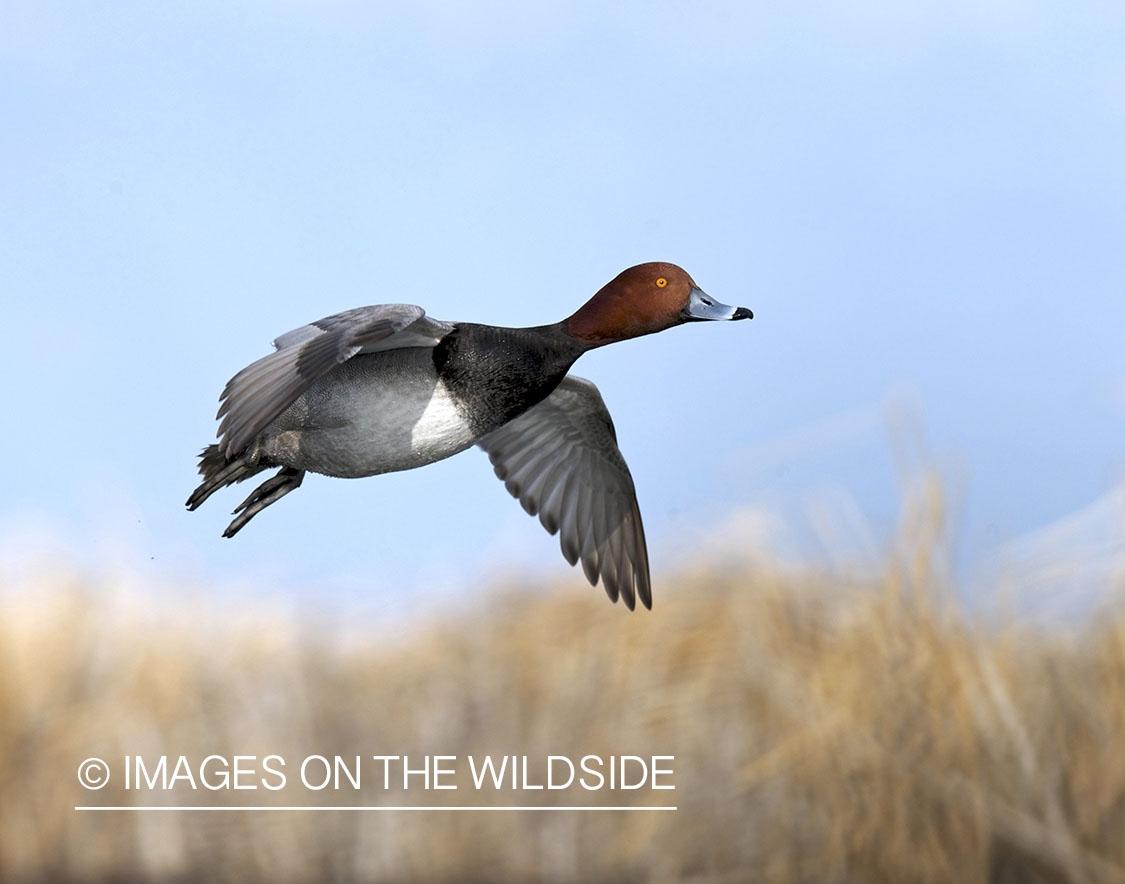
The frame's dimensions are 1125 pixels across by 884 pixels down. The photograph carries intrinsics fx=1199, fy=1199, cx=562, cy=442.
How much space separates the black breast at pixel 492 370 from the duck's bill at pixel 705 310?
1.28 ft

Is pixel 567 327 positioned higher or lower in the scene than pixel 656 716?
higher

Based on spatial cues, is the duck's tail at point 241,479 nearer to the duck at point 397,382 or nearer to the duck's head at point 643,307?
the duck at point 397,382

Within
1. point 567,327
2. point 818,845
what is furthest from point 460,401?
point 818,845

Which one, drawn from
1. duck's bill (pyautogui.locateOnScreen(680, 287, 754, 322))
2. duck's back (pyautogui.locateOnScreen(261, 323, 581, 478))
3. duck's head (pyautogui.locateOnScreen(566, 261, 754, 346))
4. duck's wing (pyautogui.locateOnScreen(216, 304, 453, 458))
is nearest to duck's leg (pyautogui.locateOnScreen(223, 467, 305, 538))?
duck's back (pyautogui.locateOnScreen(261, 323, 581, 478))

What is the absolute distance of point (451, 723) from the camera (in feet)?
16.5

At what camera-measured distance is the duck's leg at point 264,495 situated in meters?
3.04

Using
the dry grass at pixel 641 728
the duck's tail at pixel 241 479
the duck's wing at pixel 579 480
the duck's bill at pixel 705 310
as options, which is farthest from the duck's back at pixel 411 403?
the dry grass at pixel 641 728

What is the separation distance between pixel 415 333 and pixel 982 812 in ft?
8.54

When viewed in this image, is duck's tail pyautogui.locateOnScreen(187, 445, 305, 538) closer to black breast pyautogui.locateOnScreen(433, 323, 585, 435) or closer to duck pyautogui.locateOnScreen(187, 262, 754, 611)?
duck pyautogui.locateOnScreen(187, 262, 754, 611)

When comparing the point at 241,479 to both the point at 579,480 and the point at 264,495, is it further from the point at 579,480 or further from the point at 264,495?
the point at 579,480

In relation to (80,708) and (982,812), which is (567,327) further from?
(80,708)

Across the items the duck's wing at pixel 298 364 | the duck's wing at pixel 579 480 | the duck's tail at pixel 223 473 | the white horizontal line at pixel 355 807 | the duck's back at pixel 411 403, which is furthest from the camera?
the white horizontal line at pixel 355 807

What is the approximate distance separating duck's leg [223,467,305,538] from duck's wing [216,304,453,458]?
43cm

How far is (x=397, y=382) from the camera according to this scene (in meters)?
2.79
